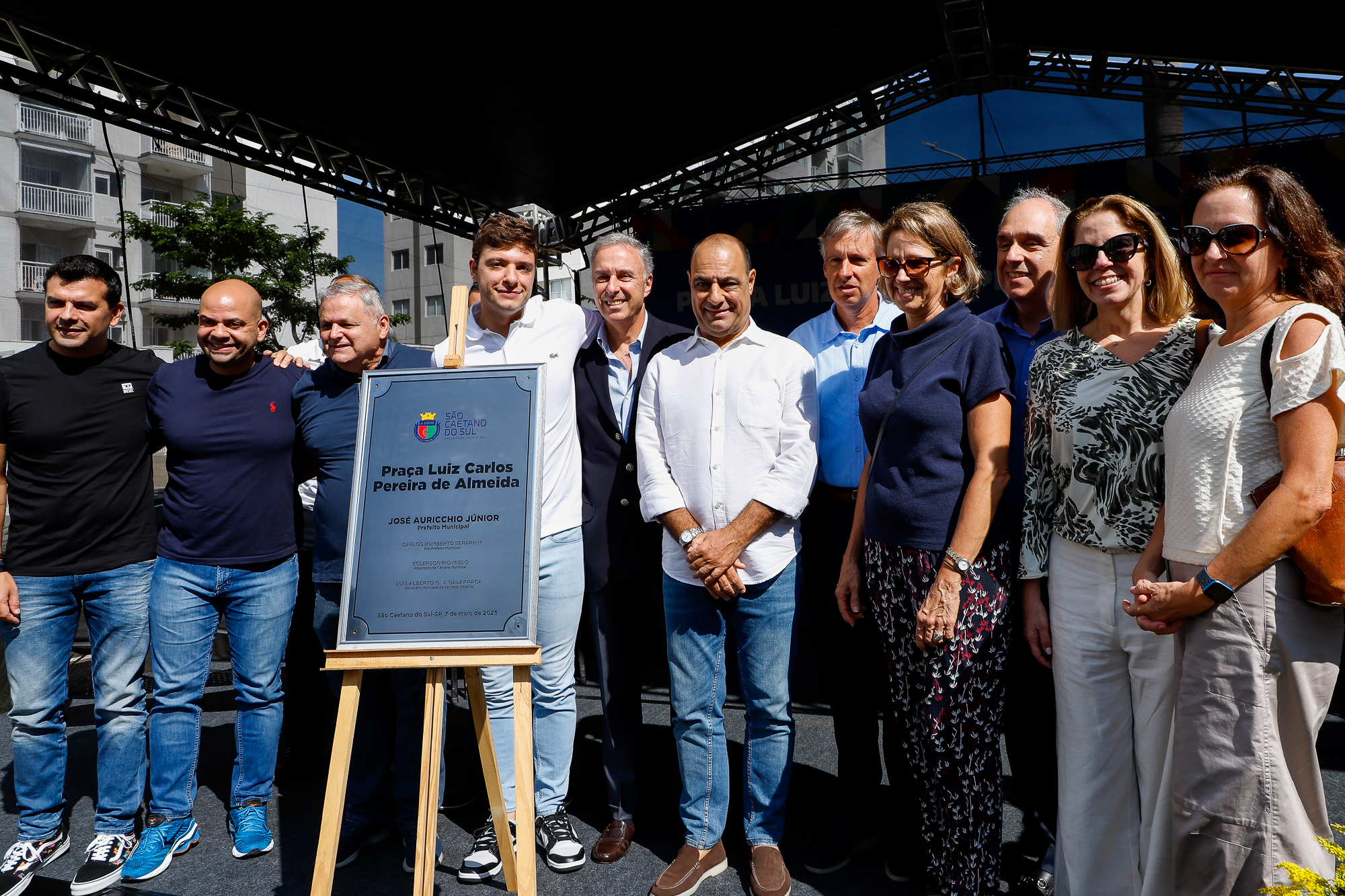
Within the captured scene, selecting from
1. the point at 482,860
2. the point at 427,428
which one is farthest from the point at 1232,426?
the point at 482,860

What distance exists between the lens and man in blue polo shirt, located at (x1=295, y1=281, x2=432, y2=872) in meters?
2.54

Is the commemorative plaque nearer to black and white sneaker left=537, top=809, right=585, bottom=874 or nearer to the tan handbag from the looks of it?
black and white sneaker left=537, top=809, right=585, bottom=874

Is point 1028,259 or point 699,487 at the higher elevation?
point 1028,259

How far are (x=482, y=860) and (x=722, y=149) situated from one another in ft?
19.7

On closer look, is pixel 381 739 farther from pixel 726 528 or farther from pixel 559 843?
pixel 726 528

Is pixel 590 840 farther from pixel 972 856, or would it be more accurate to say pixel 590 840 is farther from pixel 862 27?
pixel 862 27

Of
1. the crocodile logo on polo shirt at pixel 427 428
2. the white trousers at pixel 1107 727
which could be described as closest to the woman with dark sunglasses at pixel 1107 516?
the white trousers at pixel 1107 727

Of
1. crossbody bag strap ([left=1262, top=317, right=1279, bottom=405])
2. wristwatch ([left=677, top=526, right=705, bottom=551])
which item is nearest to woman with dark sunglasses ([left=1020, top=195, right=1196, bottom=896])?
crossbody bag strap ([left=1262, top=317, right=1279, bottom=405])

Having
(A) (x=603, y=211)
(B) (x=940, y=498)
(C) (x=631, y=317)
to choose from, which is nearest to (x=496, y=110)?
(A) (x=603, y=211)

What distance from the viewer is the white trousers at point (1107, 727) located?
1.66 meters

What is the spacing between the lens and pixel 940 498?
1.96m

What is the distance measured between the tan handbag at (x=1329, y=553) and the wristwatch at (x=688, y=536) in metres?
1.32

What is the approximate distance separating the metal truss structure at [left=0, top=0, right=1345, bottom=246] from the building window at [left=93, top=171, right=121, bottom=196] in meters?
18.2

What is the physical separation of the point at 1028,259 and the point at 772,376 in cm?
83
